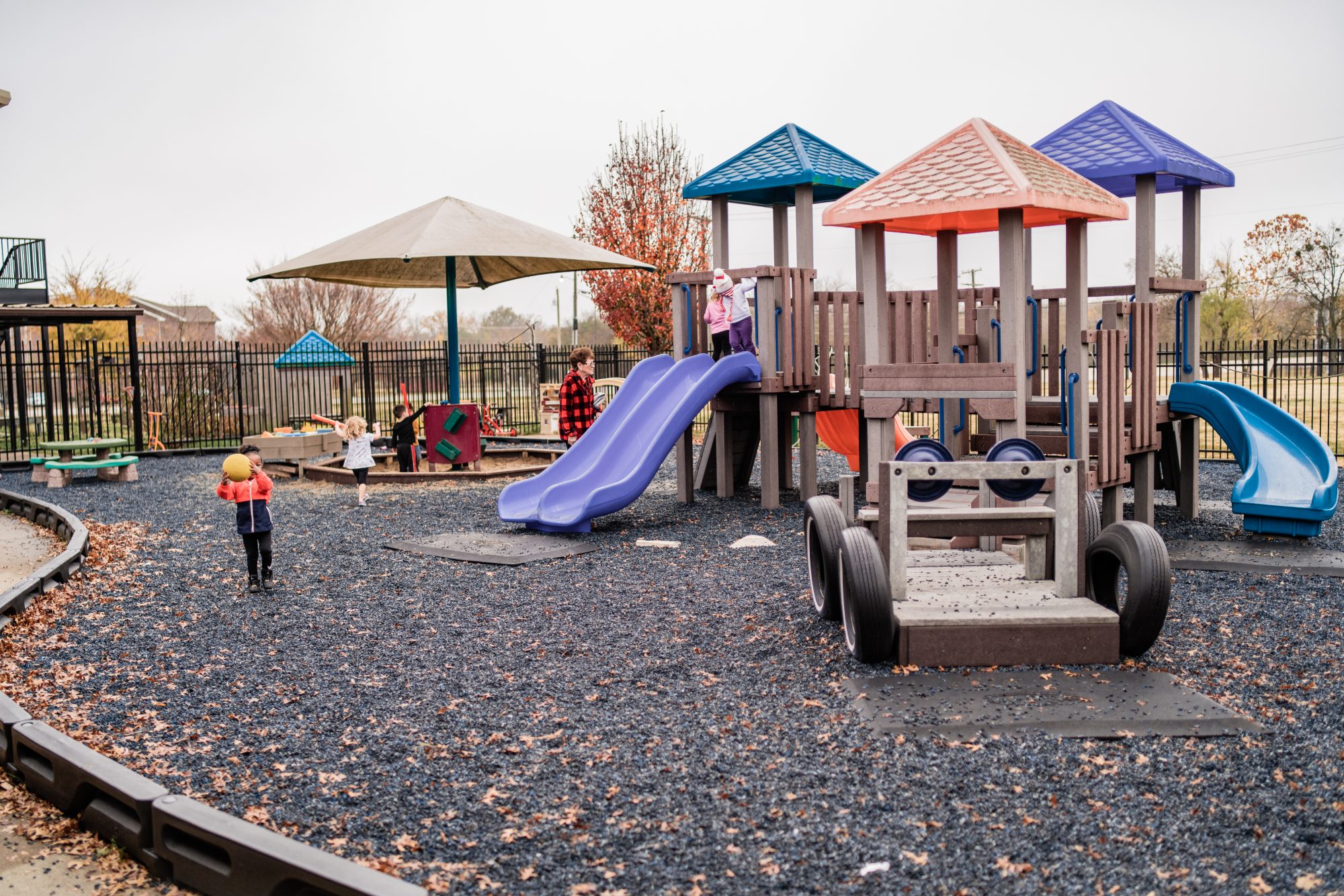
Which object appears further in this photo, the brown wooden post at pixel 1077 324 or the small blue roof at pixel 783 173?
the small blue roof at pixel 783 173

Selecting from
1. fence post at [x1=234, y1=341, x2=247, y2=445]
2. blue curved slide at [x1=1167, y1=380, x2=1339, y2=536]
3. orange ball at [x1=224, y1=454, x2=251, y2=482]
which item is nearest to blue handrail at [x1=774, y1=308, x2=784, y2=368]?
blue curved slide at [x1=1167, y1=380, x2=1339, y2=536]

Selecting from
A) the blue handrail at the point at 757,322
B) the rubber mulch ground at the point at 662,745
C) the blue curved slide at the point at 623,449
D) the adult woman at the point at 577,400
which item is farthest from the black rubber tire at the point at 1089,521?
the adult woman at the point at 577,400

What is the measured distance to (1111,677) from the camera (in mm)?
5277

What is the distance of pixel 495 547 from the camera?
31.1 ft

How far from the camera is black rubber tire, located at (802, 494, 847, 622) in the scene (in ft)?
20.8

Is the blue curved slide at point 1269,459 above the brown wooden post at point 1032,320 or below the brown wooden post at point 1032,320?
below

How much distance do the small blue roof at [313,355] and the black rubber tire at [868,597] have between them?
1912 centimetres

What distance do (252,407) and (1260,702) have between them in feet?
95.1

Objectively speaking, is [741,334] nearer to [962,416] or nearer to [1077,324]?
[962,416]

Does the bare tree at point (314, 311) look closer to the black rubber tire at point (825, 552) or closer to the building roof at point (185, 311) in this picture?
the building roof at point (185, 311)

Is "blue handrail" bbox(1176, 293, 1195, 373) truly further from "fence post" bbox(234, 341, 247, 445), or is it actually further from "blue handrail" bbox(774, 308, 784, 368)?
"fence post" bbox(234, 341, 247, 445)

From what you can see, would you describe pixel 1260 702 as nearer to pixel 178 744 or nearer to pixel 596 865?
pixel 596 865

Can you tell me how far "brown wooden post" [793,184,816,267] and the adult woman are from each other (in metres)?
3.22

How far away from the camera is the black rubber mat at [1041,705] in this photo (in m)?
4.56
